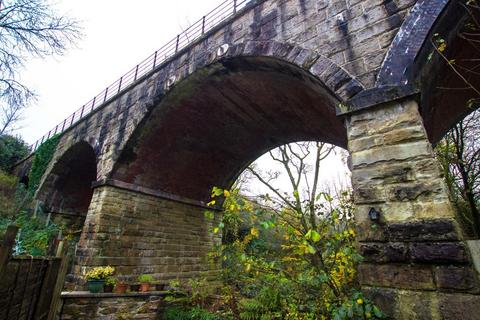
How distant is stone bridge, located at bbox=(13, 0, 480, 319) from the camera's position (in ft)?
7.18

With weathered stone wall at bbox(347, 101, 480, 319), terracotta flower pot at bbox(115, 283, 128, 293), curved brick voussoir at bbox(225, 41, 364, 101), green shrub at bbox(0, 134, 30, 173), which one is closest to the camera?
Result: weathered stone wall at bbox(347, 101, 480, 319)

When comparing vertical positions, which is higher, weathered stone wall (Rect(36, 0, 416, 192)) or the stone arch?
weathered stone wall (Rect(36, 0, 416, 192))

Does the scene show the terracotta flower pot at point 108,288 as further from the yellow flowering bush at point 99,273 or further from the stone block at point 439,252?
the stone block at point 439,252

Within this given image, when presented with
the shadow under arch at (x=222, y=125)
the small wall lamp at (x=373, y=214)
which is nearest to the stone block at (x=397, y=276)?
the small wall lamp at (x=373, y=214)

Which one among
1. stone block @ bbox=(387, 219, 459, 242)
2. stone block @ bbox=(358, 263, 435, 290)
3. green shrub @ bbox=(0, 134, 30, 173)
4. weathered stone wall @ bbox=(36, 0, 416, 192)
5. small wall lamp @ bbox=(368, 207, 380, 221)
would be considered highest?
green shrub @ bbox=(0, 134, 30, 173)

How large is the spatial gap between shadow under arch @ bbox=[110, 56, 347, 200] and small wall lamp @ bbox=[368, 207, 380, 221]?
236 centimetres

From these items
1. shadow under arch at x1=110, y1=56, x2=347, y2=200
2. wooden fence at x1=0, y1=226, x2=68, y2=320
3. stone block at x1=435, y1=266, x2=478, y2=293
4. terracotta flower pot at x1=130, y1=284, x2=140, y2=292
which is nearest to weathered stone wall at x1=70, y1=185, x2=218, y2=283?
terracotta flower pot at x1=130, y1=284, x2=140, y2=292

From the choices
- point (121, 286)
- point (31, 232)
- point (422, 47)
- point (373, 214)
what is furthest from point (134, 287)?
point (422, 47)

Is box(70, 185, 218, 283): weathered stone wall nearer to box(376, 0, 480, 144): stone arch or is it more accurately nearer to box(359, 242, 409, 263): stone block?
box(359, 242, 409, 263): stone block

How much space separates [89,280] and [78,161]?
19.1 ft

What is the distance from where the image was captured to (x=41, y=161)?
1066cm

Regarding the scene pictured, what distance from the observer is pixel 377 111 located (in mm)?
2816

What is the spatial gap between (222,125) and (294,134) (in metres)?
1.84

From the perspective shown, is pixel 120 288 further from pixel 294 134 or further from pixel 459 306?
pixel 459 306
